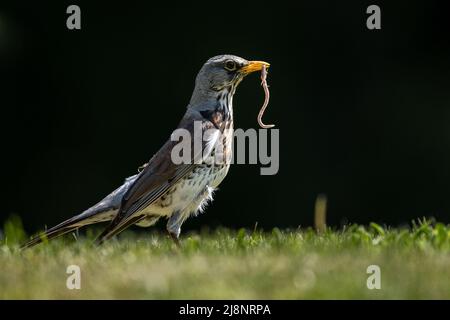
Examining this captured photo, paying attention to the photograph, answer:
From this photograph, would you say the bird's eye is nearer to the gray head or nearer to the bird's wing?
the gray head

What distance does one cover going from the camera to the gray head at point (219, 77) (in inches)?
269

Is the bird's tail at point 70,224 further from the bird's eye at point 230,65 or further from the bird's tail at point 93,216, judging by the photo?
the bird's eye at point 230,65

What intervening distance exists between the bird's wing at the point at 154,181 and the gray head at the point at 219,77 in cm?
42

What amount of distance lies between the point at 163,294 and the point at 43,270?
91 cm

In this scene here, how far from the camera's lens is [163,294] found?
4289 millimetres

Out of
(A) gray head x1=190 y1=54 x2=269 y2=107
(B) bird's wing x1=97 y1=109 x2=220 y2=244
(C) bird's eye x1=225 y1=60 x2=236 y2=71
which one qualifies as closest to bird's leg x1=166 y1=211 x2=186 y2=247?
(B) bird's wing x1=97 y1=109 x2=220 y2=244

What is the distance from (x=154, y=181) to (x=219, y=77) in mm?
1046

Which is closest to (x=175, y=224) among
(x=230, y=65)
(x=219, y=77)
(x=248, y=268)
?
(x=219, y=77)

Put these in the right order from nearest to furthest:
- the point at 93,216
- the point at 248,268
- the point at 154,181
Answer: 1. the point at 248,268
2. the point at 154,181
3. the point at 93,216

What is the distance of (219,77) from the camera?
6.83m

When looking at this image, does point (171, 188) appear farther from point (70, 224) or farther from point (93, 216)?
point (70, 224)

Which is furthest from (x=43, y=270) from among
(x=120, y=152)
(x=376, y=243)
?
(x=120, y=152)

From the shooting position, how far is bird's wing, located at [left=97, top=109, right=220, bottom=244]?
6.14 m

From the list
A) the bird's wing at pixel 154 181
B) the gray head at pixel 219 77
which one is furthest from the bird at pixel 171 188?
the gray head at pixel 219 77
